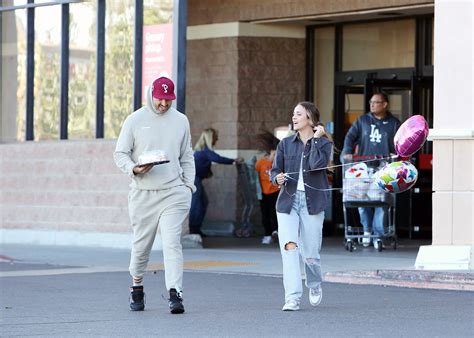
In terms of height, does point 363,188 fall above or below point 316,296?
above

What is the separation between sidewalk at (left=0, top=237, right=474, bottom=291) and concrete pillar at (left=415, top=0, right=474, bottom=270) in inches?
21.5

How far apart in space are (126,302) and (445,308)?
298 cm

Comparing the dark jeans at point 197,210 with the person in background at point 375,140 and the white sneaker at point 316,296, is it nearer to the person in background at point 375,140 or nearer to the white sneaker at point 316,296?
the person in background at point 375,140

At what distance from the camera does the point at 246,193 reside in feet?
72.5

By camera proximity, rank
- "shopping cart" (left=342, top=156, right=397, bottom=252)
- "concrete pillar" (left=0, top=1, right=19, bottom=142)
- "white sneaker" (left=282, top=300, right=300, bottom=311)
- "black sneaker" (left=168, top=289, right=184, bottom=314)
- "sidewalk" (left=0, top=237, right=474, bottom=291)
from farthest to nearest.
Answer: "concrete pillar" (left=0, top=1, right=19, bottom=142) < "shopping cart" (left=342, top=156, right=397, bottom=252) < "sidewalk" (left=0, top=237, right=474, bottom=291) < "white sneaker" (left=282, top=300, right=300, bottom=311) < "black sneaker" (left=168, top=289, right=184, bottom=314)

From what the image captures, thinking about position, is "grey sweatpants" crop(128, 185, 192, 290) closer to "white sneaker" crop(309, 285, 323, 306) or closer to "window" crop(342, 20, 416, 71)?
"white sneaker" crop(309, 285, 323, 306)


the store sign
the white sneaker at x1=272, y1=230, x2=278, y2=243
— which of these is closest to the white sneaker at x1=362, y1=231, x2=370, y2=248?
the white sneaker at x1=272, y1=230, x2=278, y2=243

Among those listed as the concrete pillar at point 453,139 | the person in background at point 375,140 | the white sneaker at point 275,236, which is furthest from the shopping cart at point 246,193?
the concrete pillar at point 453,139

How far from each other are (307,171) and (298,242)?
0.65 m

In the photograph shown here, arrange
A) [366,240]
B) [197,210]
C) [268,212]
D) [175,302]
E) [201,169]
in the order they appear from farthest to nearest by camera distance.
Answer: [268,212], [197,210], [201,169], [366,240], [175,302]

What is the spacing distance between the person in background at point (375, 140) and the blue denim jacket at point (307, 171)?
20.7 ft

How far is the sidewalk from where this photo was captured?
13.4 metres

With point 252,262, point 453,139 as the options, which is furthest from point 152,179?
point 252,262

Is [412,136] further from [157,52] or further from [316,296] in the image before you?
[157,52]
